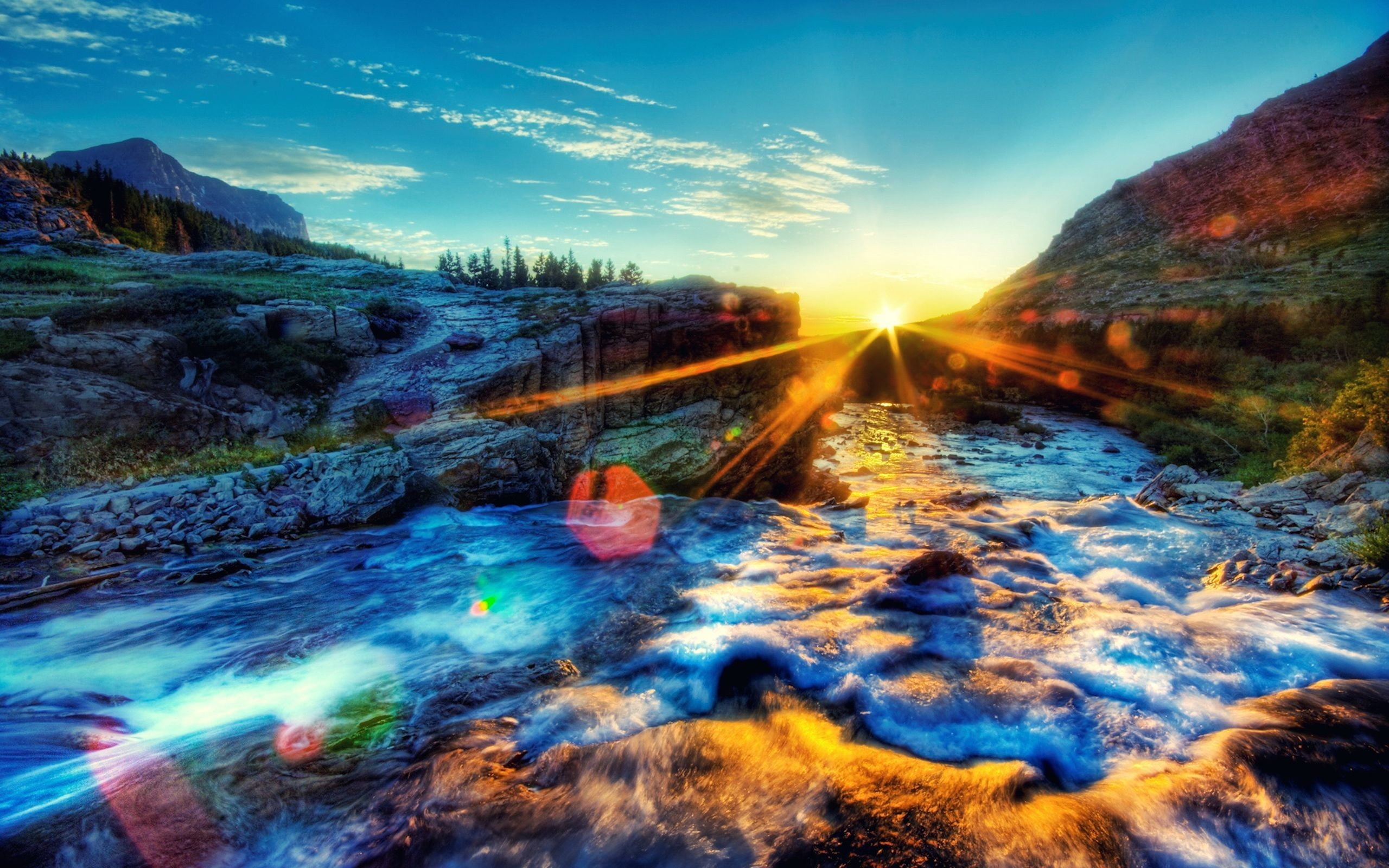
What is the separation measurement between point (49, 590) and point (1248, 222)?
96878 millimetres

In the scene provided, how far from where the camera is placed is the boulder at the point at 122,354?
10617mm

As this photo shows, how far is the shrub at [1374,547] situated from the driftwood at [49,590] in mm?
17651

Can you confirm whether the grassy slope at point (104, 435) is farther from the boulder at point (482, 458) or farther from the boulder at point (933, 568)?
the boulder at point (933, 568)

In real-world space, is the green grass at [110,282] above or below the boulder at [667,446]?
above

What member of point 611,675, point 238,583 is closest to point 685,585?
point 611,675

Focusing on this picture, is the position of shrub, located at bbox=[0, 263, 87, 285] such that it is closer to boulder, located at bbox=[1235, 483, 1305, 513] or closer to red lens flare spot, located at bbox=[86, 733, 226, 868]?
red lens flare spot, located at bbox=[86, 733, 226, 868]

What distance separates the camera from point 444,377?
15.7 m

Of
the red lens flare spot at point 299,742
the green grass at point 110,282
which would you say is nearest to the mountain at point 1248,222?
the red lens flare spot at point 299,742

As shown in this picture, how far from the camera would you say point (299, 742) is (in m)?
4.86

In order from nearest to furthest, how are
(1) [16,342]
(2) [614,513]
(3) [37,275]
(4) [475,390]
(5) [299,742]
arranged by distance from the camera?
1. (5) [299,742]
2. (1) [16,342]
3. (2) [614,513]
4. (4) [475,390]
5. (3) [37,275]

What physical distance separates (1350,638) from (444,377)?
18.3m

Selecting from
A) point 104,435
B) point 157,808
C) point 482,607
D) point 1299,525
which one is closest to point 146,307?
point 104,435

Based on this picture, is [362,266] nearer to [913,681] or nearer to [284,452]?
[284,452]

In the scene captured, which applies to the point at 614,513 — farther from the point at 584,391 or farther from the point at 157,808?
the point at 157,808
